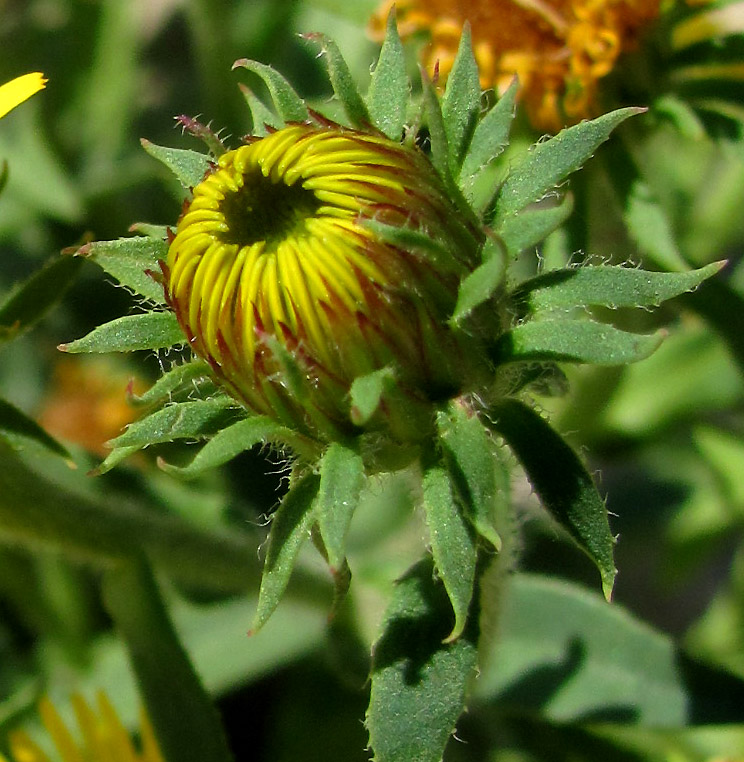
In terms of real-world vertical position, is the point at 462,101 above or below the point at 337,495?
above

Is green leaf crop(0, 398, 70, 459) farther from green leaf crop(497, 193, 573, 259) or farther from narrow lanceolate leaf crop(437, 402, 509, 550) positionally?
green leaf crop(497, 193, 573, 259)

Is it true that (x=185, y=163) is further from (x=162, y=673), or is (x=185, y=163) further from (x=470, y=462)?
(x=162, y=673)

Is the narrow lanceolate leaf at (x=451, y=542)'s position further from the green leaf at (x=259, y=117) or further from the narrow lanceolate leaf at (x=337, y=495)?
the green leaf at (x=259, y=117)

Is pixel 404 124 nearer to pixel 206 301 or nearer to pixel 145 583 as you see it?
pixel 206 301

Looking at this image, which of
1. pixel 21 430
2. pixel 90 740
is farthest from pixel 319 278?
pixel 90 740

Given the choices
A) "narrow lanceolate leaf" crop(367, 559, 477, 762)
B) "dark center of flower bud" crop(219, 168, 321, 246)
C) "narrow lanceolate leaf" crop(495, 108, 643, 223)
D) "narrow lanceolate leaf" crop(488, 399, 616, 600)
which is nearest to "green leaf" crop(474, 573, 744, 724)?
"narrow lanceolate leaf" crop(367, 559, 477, 762)
